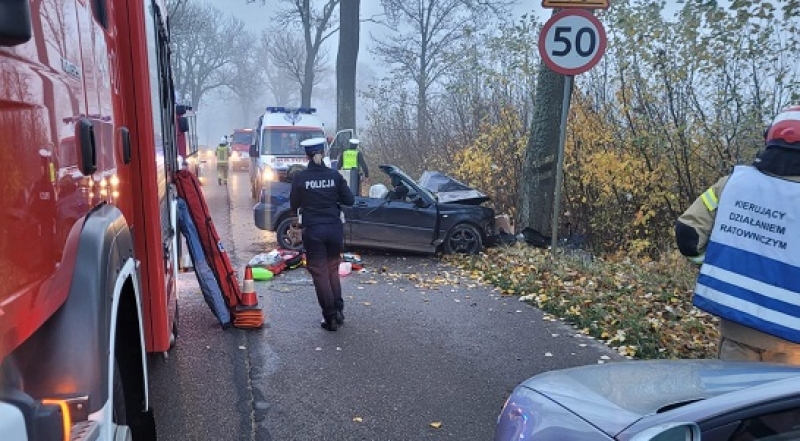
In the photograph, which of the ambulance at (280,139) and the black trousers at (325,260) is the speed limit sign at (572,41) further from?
the ambulance at (280,139)

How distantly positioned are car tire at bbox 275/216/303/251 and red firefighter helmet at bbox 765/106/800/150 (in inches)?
306

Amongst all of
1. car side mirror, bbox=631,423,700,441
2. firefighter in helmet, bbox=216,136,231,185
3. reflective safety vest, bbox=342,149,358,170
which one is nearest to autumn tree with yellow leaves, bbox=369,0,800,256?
reflective safety vest, bbox=342,149,358,170

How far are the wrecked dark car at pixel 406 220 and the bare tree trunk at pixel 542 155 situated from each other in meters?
0.69

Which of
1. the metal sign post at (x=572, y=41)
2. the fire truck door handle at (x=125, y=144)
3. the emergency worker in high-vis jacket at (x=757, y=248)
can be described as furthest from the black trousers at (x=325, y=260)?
the emergency worker in high-vis jacket at (x=757, y=248)

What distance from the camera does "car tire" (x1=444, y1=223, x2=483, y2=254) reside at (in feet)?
32.3

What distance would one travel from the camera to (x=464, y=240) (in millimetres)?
9906

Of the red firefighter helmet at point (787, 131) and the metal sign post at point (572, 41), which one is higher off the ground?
the metal sign post at point (572, 41)

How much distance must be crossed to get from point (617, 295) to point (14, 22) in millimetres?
6284

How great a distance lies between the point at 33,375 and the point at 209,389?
3.11 meters

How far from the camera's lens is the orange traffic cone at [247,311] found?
5969 mm

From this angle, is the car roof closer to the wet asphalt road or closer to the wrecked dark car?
the wet asphalt road

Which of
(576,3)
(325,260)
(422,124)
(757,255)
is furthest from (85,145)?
(422,124)

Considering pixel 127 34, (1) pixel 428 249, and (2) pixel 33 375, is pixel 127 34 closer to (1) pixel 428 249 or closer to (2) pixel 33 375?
(2) pixel 33 375

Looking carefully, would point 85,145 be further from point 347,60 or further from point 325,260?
point 347,60
